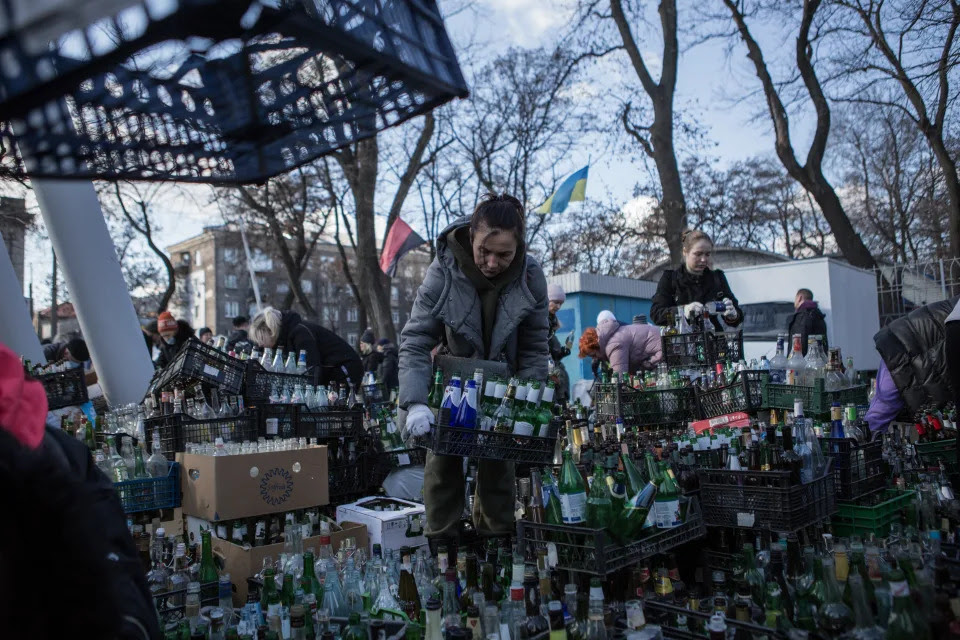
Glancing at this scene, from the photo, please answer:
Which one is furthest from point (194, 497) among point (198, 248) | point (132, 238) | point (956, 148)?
point (198, 248)

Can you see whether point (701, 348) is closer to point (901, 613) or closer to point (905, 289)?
point (901, 613)

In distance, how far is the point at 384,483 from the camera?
5.92m

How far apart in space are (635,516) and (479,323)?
1272mm

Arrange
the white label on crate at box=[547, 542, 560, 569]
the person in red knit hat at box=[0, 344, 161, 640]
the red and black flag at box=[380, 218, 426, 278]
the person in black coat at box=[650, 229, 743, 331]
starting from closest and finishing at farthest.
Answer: the person in red knit hat at box=[0, 344, 161, 640]
the white label on crate at box=[547, 542, 560, 569]
the person in black coat at box=[650, 229, 743, 331]
the red and black flag at box=[380, 218, 426, 278]

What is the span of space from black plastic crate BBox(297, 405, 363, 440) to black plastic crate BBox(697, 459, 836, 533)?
2.96 meters

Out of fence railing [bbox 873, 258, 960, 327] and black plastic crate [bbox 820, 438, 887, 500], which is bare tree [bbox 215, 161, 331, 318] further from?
black plastic crate [bbox 820, 438, 887, 500]

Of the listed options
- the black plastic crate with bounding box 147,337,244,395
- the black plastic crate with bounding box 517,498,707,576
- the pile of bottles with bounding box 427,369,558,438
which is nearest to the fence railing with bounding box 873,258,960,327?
the black plastic crate with bounding box 147,337,244,395

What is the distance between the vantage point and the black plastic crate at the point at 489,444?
327 centimetres

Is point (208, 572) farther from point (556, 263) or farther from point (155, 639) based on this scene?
point (556, 263)

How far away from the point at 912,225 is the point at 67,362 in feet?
98.3

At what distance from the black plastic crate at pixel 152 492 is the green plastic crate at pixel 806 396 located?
160 inches

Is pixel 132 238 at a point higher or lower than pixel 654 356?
higher

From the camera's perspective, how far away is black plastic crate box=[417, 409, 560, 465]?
3.27 metres

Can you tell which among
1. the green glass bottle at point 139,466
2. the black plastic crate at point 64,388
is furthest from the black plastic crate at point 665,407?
the black plastic crate at point 64,388
